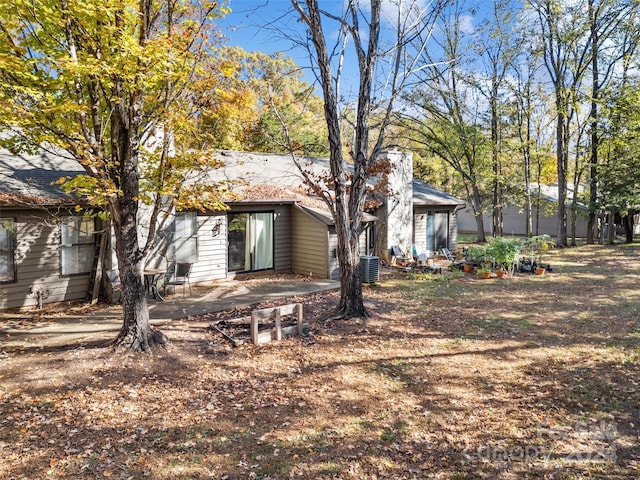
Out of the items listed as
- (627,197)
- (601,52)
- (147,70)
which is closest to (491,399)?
(147,70)

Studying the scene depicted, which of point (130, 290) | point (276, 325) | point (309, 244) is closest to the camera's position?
point (130, 290)

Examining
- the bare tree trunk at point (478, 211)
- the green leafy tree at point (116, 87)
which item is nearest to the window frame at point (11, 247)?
the green leafy tree at point (116, 87)

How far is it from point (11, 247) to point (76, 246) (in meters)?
1.28

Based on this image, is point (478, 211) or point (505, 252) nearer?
point (505, 252)

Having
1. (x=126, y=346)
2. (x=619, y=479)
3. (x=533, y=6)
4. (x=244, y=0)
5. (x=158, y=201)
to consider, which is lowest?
(x=619, y=479)

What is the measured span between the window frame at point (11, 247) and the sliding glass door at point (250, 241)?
5548mm

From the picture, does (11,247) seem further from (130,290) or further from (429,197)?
(429,197)

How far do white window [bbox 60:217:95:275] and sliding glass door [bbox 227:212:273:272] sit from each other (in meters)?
4.07

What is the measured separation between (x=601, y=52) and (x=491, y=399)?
25.1m

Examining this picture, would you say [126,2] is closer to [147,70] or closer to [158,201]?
[147,70]

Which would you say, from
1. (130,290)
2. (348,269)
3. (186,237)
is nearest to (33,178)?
(186,237)

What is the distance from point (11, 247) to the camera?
9.27 meters

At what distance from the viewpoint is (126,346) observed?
6723 millimetres

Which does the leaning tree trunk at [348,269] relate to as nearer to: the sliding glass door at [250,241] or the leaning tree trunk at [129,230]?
the leaning tree trunk at [129,230]
